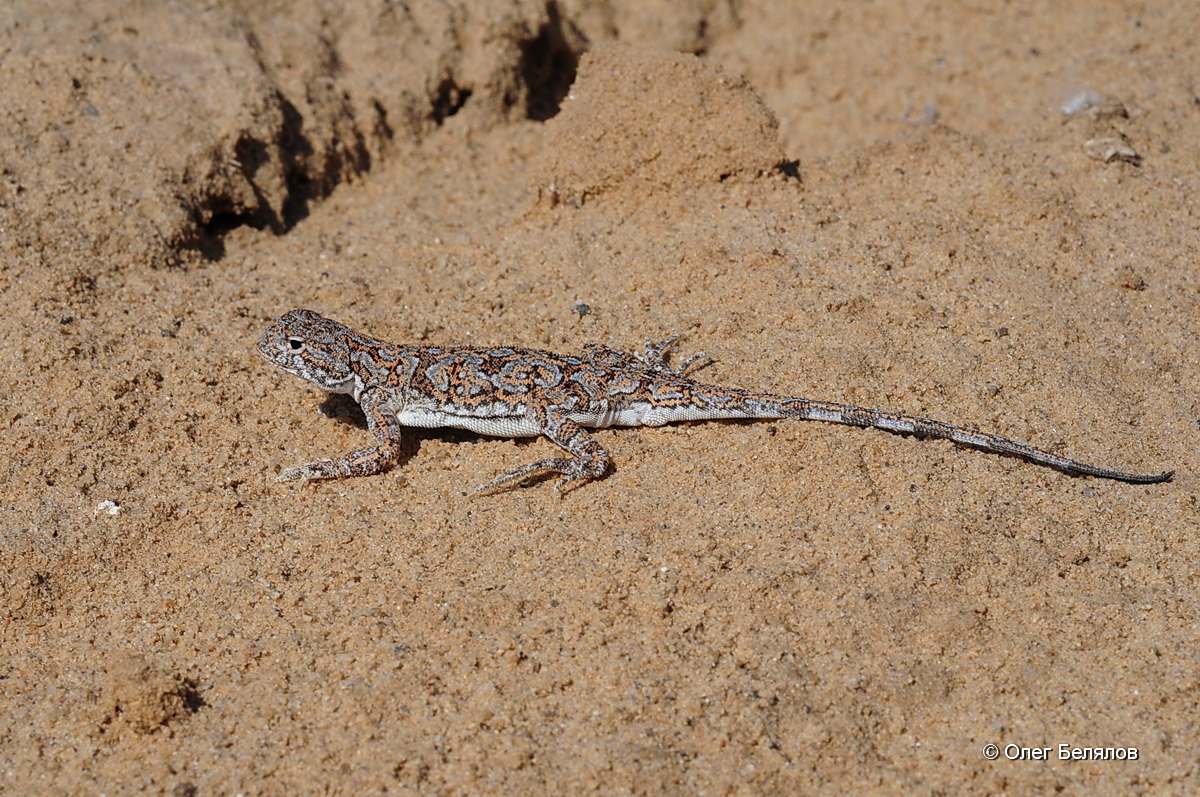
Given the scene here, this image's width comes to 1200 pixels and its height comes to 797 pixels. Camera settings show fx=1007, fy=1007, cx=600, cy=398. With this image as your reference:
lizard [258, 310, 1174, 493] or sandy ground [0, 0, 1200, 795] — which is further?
lizard [258, 310, 1174, 493]

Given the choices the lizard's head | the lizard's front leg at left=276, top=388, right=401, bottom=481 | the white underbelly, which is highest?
the lizard's head

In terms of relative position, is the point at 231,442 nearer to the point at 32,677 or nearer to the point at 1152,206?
the point at 32,677

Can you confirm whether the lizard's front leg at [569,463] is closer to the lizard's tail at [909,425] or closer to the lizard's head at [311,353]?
the lizard's tail at [909,425]

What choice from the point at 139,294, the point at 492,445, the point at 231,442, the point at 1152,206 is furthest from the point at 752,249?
the point at 139,294

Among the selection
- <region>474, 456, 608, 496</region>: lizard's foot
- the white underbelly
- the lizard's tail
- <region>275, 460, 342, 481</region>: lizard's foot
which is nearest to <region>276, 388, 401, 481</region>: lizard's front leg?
<region>275, 460, 342, 481</region>: lizard's foot

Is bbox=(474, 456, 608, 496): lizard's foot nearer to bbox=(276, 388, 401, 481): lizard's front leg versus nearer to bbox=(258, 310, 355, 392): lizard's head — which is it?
bbox=(276, 388, 401, 481): lizard's front leg

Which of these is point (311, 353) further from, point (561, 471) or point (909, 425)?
point (909, 425)
